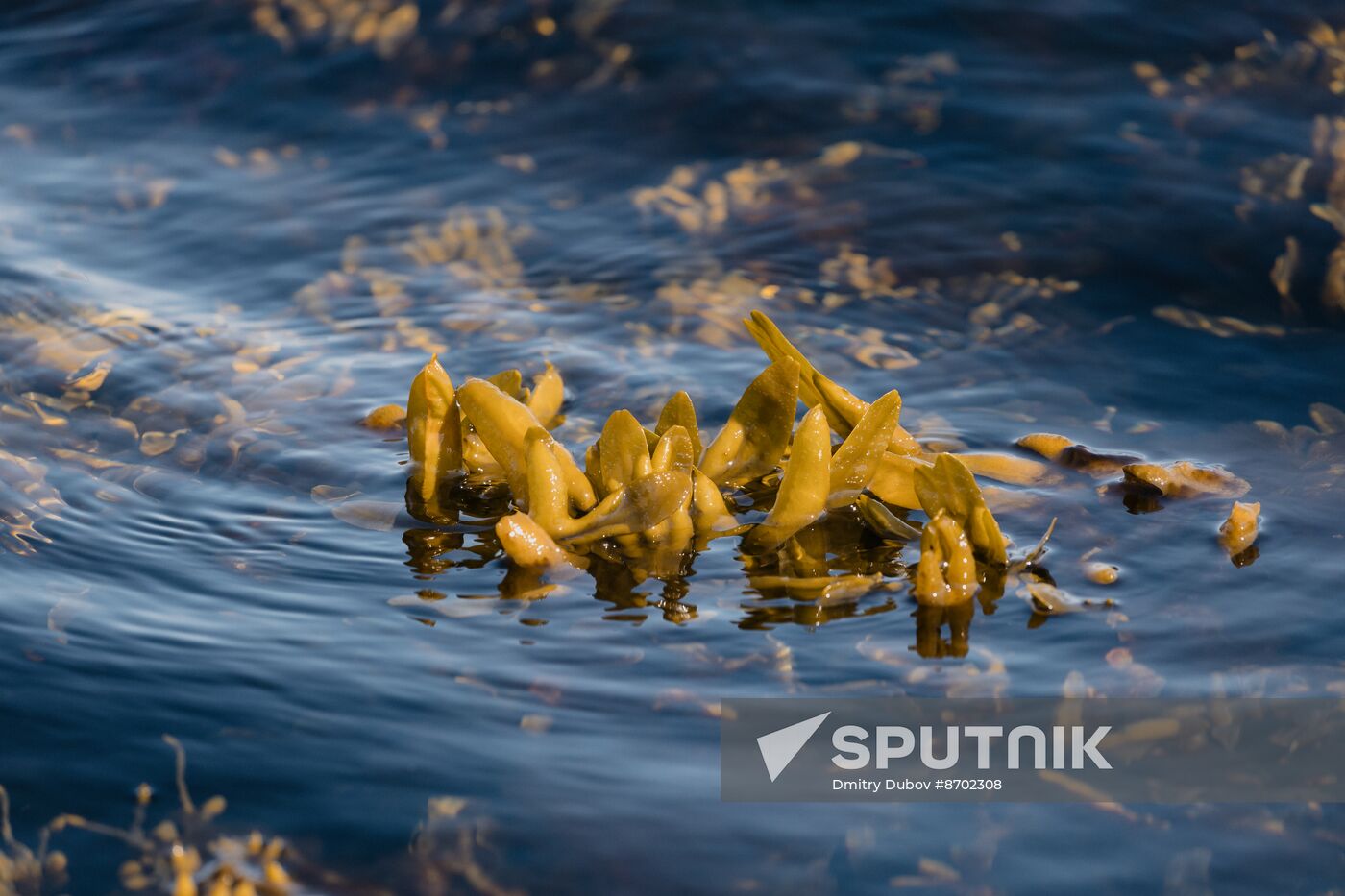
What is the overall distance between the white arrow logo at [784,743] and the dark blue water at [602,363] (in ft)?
0.22

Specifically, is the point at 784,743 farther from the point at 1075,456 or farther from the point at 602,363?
the point at 602,363

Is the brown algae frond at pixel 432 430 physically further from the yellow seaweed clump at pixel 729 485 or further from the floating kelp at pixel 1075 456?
the floating kelp at pixel 1075 456

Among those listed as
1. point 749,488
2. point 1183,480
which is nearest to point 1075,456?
point 1183,480

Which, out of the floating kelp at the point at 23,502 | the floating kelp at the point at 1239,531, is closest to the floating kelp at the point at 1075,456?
the floating kelp at the point at 1239,531

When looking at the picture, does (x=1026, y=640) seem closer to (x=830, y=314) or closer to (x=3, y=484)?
(x=830, y=314)

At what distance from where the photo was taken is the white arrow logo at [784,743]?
1.73m

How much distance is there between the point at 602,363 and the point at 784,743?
1.46 m

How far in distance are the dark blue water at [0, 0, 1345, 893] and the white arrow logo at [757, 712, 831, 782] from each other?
0.22 feet

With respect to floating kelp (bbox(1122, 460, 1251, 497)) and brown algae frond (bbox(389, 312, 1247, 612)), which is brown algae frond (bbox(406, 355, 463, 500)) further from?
floating kelp (bbox(1122, 460, 1251, 497))

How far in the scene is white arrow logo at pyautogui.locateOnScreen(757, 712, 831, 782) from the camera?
5.69 feet

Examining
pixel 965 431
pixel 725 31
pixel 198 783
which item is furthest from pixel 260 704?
pixel 725 31

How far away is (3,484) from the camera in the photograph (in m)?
2.41

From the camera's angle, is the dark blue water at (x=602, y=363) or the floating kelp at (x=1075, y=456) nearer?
the dark blue water at (x=602, y=363)

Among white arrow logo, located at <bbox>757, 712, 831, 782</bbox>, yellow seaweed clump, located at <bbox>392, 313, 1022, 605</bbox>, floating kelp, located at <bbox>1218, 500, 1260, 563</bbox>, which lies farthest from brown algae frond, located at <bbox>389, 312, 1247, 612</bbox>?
white arrow logo, located at <bbox>757, 712, 831, 782</bbox>
